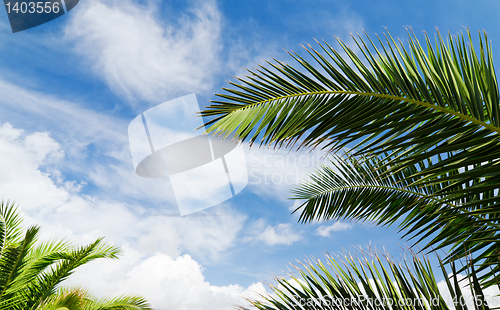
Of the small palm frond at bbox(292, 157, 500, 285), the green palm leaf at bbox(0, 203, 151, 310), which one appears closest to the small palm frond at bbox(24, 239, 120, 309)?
the green palm leaf at bbox(0, 203, 151, 310)

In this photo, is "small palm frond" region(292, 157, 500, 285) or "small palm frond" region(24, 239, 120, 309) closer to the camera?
"small palm frond" region(292, 157, 500, 285)

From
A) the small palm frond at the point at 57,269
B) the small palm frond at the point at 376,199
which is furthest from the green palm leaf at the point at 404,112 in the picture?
the small palm frond at the point at 57,269

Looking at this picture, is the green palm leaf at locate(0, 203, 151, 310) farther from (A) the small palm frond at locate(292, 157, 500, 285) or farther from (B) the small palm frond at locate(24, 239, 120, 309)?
(A) the small palm frond at locate(292, 157, 500, 285)

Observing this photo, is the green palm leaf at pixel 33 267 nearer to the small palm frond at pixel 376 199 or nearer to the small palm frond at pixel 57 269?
the small palm frond at pixel 57 269

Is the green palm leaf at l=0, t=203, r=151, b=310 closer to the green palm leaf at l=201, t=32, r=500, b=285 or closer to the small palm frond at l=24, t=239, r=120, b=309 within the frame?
the small palm frond at l=24, t=239, r=120, b=309

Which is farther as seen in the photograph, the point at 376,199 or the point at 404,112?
the point at 376,199

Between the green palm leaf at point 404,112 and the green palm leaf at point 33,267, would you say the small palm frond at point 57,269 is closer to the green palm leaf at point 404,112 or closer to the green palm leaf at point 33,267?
the green palm leaf at point 33,267

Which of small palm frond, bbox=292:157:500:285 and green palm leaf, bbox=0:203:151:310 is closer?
small palm frond, bbox=292:157:500:285

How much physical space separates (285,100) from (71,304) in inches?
261

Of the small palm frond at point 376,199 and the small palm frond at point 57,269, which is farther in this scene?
the small palm frond at point 57,269

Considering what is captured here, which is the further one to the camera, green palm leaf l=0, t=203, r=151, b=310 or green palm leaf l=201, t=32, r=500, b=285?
green palm leaf l=0, t=203, r=151, b=310

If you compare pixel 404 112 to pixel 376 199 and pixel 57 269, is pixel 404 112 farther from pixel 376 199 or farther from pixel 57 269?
pixel 57 269

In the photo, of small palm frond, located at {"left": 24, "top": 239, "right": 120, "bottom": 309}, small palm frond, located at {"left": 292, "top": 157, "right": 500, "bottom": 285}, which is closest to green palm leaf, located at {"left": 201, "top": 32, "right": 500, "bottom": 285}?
small palm frond, located at {"left": 292, "top": 157, "right": 500, "bottom": 285}

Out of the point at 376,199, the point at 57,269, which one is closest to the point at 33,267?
the point at 57,269
